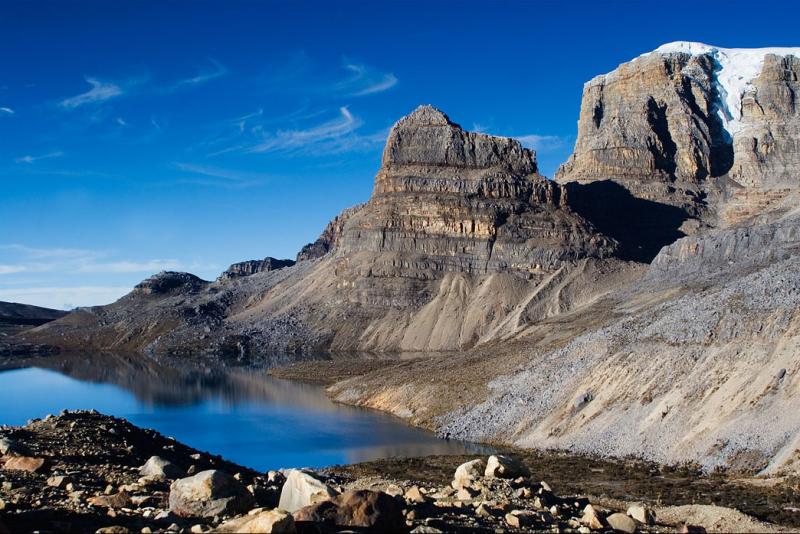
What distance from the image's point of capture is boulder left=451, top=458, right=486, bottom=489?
19.6 metres

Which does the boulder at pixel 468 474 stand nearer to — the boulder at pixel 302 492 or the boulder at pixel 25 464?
the boulder at pixel 302 492

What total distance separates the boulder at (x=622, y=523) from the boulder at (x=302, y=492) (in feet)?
17.2

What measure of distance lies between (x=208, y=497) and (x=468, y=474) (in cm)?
763

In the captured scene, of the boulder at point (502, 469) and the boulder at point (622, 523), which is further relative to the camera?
the boulder at point (502, 469)

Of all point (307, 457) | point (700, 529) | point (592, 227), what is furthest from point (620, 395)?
point (592, 227)

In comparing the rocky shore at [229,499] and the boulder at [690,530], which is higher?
the rocky shore at [229,499]

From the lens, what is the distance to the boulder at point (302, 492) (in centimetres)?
1472

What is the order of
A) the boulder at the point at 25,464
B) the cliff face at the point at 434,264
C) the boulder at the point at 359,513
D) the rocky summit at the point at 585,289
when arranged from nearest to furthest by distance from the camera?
1. the boulder at the point at 359,513
2. the boulder at the point at 25,464
3. the rocky summit at the point at 585,289
4. the cliff face at the point at 434,264

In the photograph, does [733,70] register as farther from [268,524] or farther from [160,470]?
[268,524]

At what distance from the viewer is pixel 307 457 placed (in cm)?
5084

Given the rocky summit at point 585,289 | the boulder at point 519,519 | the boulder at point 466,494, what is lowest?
the boulder at point 466,494

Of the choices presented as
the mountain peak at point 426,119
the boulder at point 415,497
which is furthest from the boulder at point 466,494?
the mountain peak at point 426,119

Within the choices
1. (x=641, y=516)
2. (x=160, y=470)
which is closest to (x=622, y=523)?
(x=641, y=516)

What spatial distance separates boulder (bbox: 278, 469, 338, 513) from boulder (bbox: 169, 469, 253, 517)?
72cm
